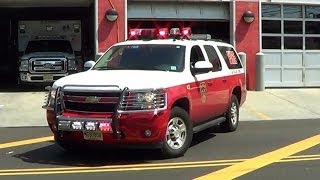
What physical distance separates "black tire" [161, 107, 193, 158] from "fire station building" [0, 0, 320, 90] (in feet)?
37.0

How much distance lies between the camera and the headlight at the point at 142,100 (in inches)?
326

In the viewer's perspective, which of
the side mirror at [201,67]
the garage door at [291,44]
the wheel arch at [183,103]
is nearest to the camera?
the wheel arch at [183,103]

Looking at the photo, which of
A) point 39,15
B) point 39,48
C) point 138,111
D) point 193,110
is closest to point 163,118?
point 138,111

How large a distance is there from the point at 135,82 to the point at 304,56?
14.8 m

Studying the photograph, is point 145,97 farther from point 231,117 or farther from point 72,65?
point 72,65

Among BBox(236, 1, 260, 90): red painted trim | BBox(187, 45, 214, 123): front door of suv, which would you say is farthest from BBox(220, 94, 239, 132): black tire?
BBox(236, 1, 260, 90): red painted trim

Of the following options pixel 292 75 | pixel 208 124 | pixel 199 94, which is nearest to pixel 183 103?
pixel 199 94

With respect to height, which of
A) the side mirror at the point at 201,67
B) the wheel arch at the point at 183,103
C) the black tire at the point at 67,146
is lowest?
the black tire at the point at 67,146

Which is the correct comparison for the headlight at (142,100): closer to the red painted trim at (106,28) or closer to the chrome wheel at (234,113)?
the chrome wheel at (234,113)

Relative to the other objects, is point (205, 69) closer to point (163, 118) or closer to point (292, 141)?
point (163, 118)

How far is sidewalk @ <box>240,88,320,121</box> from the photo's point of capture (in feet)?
49.6

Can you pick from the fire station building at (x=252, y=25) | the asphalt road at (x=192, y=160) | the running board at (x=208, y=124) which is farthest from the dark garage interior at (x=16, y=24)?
the asphalt road at (x=192, y=160)

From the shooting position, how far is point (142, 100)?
834 centimetres

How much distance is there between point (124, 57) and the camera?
9.88 meters
